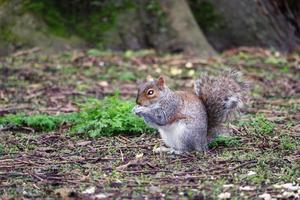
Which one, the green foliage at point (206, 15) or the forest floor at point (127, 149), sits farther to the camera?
the green foliage at point (206, 15)

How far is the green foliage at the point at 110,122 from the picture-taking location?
5.91 metres

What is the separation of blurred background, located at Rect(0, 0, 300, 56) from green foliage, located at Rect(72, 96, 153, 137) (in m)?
3.85

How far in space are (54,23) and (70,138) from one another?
4.35 m

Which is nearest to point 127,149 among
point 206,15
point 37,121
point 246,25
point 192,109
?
point 192,109

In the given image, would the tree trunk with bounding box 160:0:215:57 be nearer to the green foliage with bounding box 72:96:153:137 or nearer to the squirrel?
the green foliage with bounding box 72:96:153:137

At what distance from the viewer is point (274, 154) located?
17.0 ft

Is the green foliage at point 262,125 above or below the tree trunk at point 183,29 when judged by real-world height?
below

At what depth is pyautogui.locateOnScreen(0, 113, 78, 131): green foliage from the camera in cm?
625

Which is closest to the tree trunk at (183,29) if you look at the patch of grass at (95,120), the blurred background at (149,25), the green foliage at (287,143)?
the blurred background at (149,25)

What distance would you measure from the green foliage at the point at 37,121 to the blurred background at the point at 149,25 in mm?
3472

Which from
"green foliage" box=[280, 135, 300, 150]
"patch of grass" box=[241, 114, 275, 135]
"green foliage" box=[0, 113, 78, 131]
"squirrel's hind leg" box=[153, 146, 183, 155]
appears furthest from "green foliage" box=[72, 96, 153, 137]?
"green foliage" box=[280, 135, 300, 150]

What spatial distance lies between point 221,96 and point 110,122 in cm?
109

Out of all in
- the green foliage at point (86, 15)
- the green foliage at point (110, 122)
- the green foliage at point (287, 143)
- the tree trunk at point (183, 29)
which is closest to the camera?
the green foliage at point (287, 143)

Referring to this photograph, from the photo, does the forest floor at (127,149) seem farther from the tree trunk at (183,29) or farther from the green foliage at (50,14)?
the tree trunk at (183,29)
